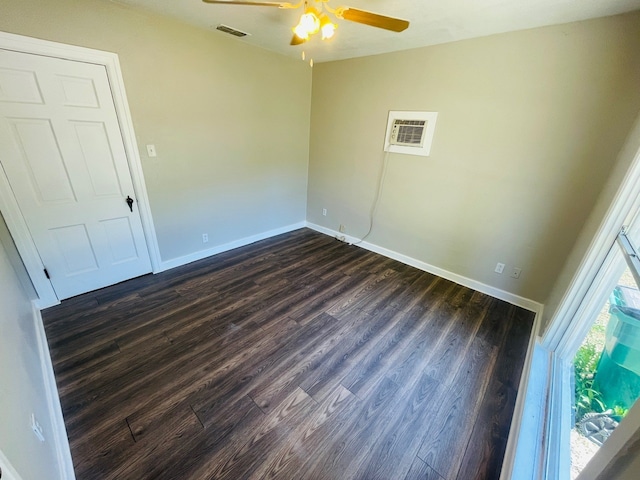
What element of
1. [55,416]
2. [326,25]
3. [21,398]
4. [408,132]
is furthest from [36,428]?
[408,132]

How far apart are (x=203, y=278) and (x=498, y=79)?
345cm

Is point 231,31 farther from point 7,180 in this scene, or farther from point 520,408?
point 520,408

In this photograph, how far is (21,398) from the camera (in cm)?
100

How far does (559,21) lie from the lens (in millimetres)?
1881

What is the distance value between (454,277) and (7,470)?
3.31 metres

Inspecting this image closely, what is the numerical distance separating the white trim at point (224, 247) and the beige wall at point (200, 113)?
2.4 inches

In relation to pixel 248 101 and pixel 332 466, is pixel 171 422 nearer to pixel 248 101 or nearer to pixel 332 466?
pixel 332 466

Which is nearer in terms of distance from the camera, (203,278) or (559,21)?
(559,21)

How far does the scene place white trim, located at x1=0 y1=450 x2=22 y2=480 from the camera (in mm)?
615

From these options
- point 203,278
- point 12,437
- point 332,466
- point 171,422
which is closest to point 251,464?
point 332,466

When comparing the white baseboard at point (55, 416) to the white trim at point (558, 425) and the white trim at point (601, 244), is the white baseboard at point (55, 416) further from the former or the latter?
the white trim at point (601, 244)

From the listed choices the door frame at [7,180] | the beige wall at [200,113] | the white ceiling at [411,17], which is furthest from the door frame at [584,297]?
the door frame at [7,180]

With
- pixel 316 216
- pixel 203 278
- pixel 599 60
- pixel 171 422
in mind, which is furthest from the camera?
pixel 316 216

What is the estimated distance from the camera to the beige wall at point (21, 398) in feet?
2.54
